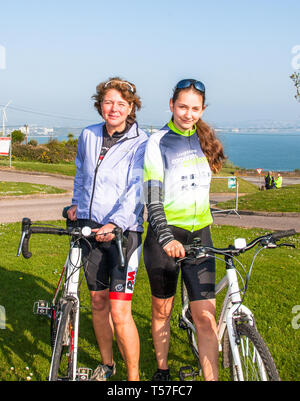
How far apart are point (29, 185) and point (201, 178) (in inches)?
851

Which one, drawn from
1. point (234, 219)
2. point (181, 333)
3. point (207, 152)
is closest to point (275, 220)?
point (234, 219)

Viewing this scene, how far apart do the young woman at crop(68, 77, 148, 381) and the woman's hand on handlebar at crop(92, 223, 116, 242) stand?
48mm

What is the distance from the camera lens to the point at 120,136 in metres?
3.75

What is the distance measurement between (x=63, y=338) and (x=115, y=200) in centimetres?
111

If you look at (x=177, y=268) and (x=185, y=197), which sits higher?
(x=185, y=197)

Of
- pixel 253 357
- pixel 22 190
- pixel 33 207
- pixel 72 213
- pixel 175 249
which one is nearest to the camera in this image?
pixel 253 357

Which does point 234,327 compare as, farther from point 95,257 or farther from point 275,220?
point 275,220

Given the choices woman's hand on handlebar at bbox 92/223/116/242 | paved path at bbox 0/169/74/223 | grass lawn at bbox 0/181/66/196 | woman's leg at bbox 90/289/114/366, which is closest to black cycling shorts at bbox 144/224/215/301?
woman's hand on handlebar at bbox 92/223/116/242

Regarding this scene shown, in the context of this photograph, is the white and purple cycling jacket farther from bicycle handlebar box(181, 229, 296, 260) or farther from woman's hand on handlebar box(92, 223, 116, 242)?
bicycle handlebar box(181, 229, 296, 260)

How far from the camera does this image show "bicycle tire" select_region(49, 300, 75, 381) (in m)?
3.03

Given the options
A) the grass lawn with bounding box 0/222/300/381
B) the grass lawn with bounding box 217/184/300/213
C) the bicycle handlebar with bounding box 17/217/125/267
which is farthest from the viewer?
the grass lawn with bounding box 217/184/300/213

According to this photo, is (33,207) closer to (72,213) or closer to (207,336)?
(72,213)

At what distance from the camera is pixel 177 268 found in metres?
3.65

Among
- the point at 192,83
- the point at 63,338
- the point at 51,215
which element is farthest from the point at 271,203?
the point at 63,338
